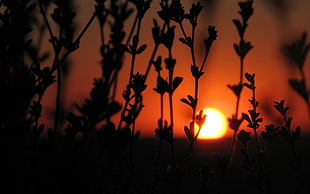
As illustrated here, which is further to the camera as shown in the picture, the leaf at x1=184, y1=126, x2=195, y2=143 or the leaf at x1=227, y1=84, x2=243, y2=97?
the leaf at x1=227, y1=84, x2=243, y2=97

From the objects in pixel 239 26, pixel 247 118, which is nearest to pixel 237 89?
pixel 247 118

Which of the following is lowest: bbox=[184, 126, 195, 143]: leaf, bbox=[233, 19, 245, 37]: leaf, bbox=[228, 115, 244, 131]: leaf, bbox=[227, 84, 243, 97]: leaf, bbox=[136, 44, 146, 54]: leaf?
bbox=[184, 126, 195, 143]: leaf

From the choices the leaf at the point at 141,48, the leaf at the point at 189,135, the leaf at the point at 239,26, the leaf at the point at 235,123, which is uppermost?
the leaf at the point at 239,26

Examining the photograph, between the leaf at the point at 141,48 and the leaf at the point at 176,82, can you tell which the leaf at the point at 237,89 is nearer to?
the leaf at the point at 176,82

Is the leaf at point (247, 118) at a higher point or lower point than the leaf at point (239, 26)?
lower

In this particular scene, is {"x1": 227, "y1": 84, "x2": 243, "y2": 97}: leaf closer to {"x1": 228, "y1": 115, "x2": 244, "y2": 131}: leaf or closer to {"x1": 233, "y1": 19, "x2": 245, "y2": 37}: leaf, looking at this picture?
{"x1": 228, "y1": 115, "x2": 244, "y2": 131}: leaf

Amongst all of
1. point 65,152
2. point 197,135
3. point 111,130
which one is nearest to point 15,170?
point 65,152

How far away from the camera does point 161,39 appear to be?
2.32m

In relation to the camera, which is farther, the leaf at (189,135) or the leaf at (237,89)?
the leaf at (237,89)

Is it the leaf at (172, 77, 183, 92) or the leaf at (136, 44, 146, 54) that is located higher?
the leaf at (136, 44, 146, 54)

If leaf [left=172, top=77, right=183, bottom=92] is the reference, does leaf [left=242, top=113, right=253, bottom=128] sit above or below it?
below

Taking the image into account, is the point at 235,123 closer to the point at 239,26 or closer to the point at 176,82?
the point at 176,82

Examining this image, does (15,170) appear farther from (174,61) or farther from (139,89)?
(174,61)

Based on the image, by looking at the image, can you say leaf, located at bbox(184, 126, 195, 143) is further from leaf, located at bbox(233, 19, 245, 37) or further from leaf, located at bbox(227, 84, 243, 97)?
leaf, located at bbox(233, 19, 245, 37)
